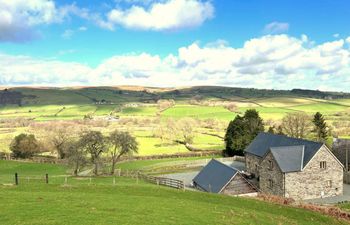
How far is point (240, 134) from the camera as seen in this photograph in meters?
102

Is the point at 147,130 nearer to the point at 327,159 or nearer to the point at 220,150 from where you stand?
the point at 220,150

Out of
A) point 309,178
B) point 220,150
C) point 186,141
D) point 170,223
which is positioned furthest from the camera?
point 186,141

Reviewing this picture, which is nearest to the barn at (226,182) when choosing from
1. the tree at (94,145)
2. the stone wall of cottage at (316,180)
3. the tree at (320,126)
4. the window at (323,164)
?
the stone wall of cottage at (316,180)

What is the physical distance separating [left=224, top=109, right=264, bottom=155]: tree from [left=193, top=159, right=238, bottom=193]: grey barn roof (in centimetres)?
3884

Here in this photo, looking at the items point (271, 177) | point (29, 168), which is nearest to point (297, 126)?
point (271, 177)

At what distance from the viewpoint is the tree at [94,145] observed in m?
69.1

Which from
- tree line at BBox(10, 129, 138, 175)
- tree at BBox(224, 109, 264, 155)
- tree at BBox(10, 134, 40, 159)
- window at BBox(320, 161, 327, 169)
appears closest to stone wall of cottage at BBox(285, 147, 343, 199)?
window at BBox(320, 161, 327, 169)

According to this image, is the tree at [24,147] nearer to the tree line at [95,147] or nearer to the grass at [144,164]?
the grass at [144,164]

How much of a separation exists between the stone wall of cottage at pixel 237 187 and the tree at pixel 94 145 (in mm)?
28094

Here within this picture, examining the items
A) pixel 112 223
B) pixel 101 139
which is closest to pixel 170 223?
Answer: pixel 112 223

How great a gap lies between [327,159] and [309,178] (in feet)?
16.4

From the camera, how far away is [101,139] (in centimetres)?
7056

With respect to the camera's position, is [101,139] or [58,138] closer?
[101,139]

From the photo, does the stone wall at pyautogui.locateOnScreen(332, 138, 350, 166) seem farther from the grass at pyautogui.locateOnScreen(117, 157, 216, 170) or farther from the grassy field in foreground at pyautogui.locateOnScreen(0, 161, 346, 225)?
the grassy field in foreground at pyautogui.locateOnScreen(0, 161, 346, 225)
